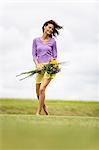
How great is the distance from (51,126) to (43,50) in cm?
154

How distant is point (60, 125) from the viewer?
542 centimetres

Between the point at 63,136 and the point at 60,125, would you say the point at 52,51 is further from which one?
the point at 63,136

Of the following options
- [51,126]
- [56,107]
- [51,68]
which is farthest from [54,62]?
[51,126]

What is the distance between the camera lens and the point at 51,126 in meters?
5.30

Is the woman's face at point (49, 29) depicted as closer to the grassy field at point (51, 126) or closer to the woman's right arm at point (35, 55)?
the woman's right arm at point (35, 55)

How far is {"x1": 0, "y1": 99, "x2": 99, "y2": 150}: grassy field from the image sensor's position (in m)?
4.45

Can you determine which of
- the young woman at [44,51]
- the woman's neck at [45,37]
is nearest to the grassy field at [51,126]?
the young woman at [44,51]

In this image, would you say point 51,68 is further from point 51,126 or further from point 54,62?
point 51,126

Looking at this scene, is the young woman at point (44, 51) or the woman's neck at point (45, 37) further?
the woman's neck at point (45, 37)

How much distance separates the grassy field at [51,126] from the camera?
4.45 metres

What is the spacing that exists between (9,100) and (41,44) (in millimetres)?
1030

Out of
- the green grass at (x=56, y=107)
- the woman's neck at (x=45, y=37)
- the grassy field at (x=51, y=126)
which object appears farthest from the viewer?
the woman's neck at (x=45, y=37)

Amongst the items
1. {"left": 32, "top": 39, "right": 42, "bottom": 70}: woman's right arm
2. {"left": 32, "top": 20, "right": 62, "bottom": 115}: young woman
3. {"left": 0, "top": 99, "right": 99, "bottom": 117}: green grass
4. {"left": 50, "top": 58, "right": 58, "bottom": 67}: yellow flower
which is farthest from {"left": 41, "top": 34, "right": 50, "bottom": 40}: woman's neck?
{"left": 0, "top": 99, "right": 99, "bottom": 117}: green grass

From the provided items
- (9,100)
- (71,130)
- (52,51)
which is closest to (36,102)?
(9,100)
